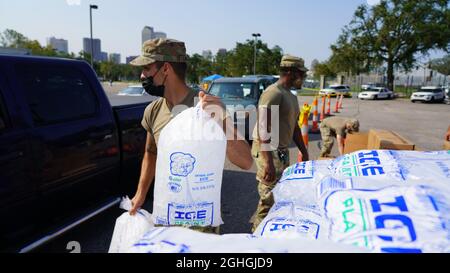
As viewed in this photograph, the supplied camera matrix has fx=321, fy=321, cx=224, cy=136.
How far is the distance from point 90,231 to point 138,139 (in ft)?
3.72

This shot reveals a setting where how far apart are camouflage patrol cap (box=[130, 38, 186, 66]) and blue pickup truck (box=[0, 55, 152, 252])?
120 cm

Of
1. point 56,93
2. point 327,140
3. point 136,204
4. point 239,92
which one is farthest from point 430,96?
point 136,204

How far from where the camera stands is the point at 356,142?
547 cm

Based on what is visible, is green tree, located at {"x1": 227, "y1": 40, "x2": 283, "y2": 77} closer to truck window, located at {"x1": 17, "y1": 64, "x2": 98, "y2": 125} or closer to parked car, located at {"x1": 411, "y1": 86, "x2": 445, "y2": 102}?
parked car, located at {"x1": 411, "y1": 86, "x2": 445, "y2": 102}

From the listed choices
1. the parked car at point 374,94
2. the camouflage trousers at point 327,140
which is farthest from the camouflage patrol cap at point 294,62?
the parked car at point 374,94

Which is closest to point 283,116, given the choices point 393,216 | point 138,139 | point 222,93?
point 138,139

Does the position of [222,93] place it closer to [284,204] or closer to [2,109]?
[2,109]

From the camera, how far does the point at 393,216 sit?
1.06 meters

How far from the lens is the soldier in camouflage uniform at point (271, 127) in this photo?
2980 mm

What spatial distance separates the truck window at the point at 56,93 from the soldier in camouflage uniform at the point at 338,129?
4604 millimetres

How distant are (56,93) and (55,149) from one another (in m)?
0.60

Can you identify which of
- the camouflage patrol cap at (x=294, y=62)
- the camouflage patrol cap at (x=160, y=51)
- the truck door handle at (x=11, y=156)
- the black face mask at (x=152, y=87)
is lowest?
the truck door handle at (x=11, y=156)

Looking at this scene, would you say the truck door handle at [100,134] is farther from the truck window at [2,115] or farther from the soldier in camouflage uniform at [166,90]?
the soldier in camouflage uniform at [166,90]

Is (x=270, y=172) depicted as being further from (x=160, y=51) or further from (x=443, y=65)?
(x=443, y=65)
